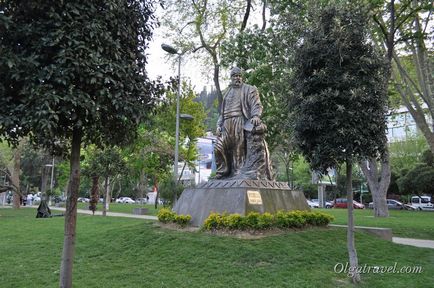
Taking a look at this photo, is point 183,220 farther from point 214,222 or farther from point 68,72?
point 68,72

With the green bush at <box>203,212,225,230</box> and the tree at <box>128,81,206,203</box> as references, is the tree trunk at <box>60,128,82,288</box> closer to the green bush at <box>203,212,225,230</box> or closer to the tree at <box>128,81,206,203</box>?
the green bush at <box>203,212,225,230</box>

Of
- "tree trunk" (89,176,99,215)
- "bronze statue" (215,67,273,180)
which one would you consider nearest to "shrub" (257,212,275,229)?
"bronze statue" (215,67,273,180)

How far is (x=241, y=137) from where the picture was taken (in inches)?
466

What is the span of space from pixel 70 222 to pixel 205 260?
3548mm

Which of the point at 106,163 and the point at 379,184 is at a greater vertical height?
the point at 106,163

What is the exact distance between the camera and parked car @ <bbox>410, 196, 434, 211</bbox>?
48.1m

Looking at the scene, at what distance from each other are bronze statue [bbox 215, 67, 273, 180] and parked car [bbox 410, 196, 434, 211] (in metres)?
43.2

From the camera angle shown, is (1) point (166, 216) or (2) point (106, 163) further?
(2) point (106, 163)

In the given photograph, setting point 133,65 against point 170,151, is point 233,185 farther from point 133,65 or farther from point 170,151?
point 170,151

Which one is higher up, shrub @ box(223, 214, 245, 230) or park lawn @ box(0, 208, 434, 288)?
shrub @ box(223, 214, 245, 230)

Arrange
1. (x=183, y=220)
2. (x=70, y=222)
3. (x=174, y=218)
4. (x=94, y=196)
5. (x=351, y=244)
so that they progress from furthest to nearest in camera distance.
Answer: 1. (x=94, y=196)
2. (x=174, y=218)
3. (x=183, y=220)
4. (x=351, y=244)
5. (x=70, y=222)

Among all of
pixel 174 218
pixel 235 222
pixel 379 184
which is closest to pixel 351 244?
pixel 235 222

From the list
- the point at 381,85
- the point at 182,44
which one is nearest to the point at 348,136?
the point at 381,85

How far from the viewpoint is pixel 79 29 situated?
4.76 metres
